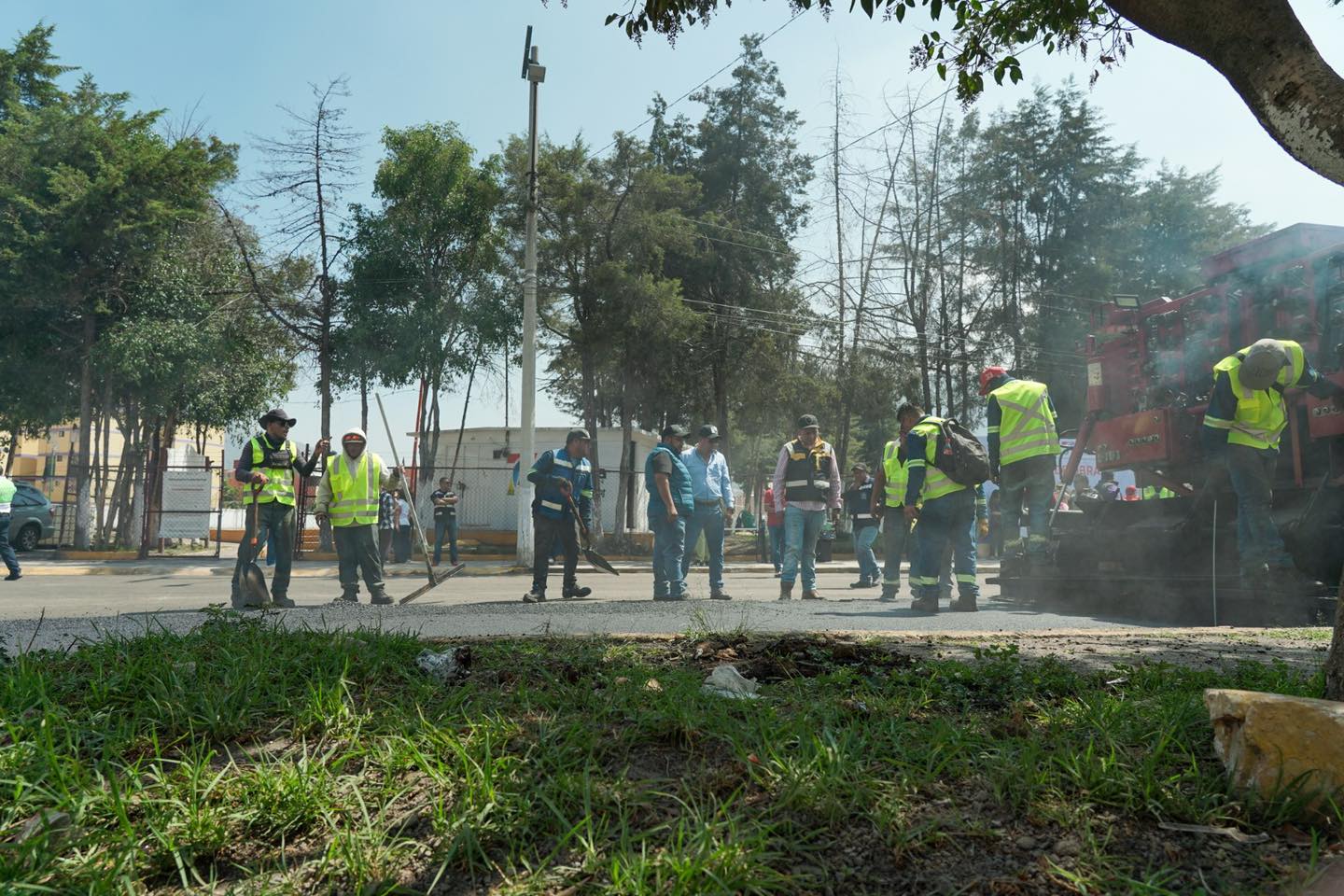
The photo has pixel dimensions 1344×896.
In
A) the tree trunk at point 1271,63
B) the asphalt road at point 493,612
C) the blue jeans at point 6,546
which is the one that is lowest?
the asphalt road at point 493,612

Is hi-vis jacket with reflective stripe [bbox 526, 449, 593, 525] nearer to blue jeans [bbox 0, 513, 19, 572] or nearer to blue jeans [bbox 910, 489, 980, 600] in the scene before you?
blue jeans [bbox 910, 489, 980, 600]

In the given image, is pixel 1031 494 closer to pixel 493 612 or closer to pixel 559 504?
pixel 559 504

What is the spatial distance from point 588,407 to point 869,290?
25.1ft

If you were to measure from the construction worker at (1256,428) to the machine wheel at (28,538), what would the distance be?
74.3ft

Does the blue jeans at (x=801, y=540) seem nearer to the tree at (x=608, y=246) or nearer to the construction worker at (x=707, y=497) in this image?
the construction worker at (x=707, y=497)

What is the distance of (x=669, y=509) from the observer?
31.4 feet

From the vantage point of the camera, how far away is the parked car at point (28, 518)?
21047 millimetres

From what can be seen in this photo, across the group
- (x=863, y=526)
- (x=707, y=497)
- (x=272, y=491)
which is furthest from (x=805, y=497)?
(x=272, y=491)

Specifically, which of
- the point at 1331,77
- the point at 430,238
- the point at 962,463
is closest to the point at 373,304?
the point at 430,238

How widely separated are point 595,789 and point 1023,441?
726 cm

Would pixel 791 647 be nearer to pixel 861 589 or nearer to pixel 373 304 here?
pixel 861 589

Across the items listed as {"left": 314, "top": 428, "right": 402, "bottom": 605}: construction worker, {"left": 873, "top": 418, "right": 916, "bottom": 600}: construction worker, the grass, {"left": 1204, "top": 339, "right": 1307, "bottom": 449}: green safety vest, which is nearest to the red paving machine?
{"left": 1204, "top": 339, "right": 1307, "bottom": 449}: green safety vest

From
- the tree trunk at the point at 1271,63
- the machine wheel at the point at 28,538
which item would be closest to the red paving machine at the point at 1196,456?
the tree trunk at the point at 1271,63

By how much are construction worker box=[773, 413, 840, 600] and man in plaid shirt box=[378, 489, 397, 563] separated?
9.72m
